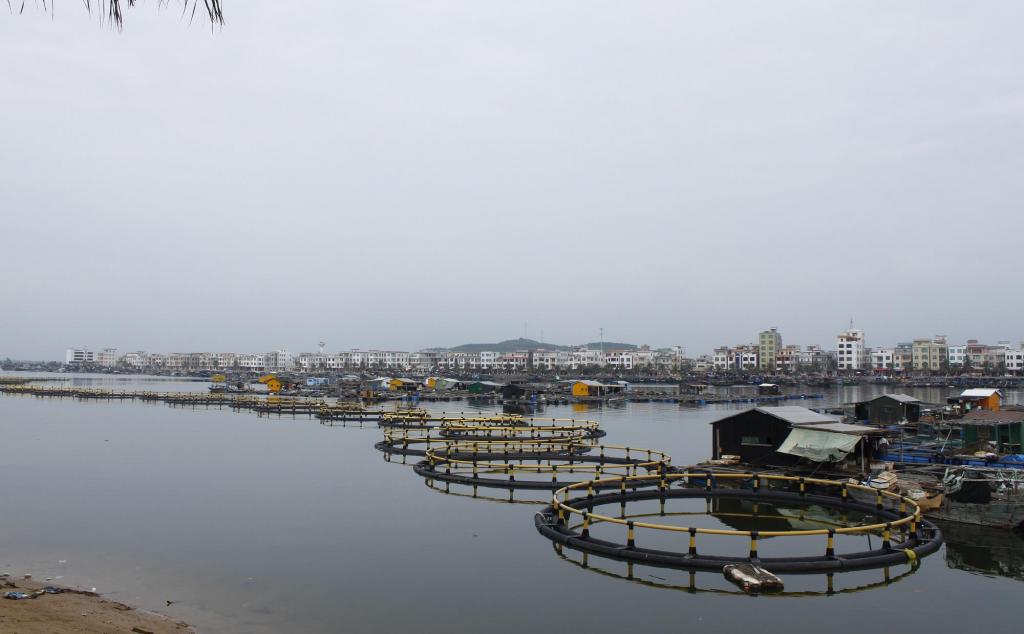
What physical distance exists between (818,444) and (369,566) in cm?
1329

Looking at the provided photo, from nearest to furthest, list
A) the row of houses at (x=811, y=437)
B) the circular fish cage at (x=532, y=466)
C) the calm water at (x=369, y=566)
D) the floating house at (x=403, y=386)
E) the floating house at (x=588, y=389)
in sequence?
the calm water at (x=369, y=566)
the row of houses at (x=811, y=437)
the circular fish cage at (x=532, y=466)
the floating house at (x=588, y=389)
the floating house at (x=403, y=386)

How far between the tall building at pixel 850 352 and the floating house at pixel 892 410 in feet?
365

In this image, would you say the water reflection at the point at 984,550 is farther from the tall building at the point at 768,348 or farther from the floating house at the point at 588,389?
the tall building at the point at 768,348

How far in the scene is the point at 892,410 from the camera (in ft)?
128

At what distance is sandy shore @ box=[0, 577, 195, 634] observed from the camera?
30.7 feet

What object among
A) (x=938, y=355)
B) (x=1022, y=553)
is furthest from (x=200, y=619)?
(x=938, y=355)

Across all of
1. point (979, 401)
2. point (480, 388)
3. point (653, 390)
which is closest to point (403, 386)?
point (480, 388)

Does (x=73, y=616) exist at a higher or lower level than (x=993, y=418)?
lower

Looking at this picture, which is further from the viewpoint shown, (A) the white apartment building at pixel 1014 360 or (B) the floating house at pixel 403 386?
(A) the white apartment building at pixel 1014 360

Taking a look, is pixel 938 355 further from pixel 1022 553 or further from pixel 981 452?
pixel 1022 553

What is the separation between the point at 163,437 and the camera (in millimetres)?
36969

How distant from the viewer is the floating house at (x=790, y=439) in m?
20.2

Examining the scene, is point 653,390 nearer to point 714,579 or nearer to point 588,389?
point 588,389

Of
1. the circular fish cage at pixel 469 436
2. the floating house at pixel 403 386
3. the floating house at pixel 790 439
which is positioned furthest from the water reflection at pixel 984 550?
the floating house at pixel 403 386
